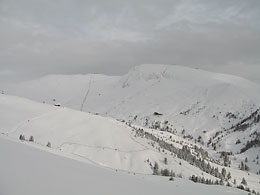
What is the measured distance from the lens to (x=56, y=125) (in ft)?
152

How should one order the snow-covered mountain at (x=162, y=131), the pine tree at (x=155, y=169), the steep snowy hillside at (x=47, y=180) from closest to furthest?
the steep snowy hillside at (x=47, y=180)
the pine tree at (x=155, y=169)
the snow-covered mountain at (x=162, y=131)

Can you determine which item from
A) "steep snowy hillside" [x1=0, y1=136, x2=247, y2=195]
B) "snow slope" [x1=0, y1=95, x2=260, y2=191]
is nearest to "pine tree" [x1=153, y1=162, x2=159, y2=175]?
"snow slope" [x1=0, y1=95, x2=260, y2=191]

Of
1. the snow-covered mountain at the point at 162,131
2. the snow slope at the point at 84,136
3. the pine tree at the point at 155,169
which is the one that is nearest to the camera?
the pine tree at the point at 155,169

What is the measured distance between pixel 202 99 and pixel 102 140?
515 feet

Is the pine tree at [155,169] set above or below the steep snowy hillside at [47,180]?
below

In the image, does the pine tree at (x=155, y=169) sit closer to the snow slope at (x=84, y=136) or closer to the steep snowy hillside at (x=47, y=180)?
the snow slope at (x=84, y=136)

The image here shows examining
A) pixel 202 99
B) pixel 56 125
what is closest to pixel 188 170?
pixel 56 125

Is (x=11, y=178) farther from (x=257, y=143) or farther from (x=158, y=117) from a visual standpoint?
(x=158, y=117)

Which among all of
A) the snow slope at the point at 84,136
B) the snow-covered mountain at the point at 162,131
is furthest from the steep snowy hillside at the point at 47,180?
the snow slope at the point at 84,136

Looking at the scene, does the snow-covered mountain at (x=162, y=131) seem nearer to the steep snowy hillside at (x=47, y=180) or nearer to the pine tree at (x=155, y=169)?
Result: the pine tree at (x=155, y=169)

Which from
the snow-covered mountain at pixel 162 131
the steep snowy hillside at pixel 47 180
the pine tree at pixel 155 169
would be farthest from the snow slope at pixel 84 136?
the steep snowy hillside at pixel 47 180

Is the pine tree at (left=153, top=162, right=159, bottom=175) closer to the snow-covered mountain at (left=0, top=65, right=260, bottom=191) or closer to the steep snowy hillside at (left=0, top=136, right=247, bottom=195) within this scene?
the snow-covered mountain at (left=0, top=65, right=260, bottom=191)

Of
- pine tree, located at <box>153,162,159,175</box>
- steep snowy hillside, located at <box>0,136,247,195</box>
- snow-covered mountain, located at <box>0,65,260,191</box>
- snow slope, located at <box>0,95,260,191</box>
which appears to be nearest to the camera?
steep snowy hillside, located at <box>0,136,247,195</box>

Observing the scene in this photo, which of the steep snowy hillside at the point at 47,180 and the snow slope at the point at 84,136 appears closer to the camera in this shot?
the steep snowy hillside at the point at 47,180
